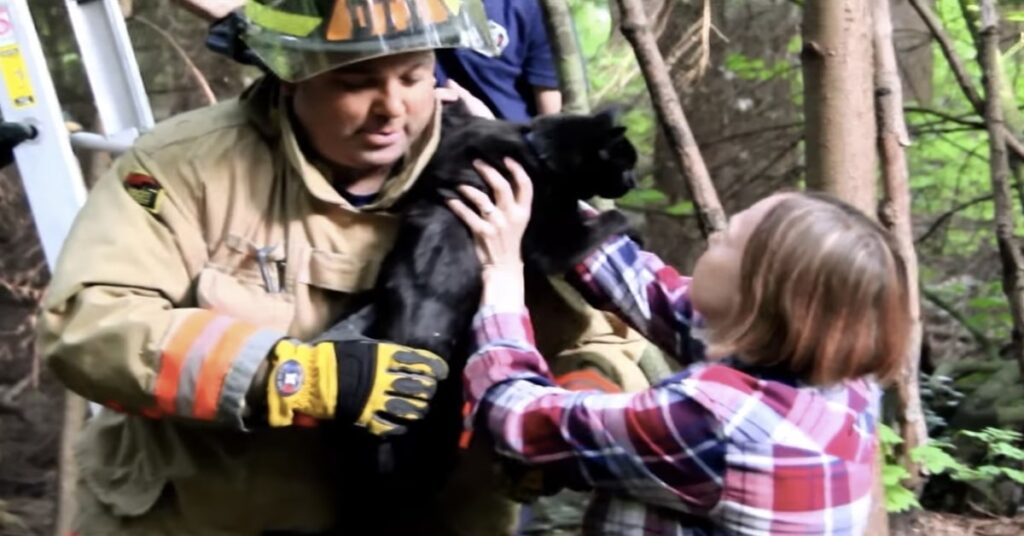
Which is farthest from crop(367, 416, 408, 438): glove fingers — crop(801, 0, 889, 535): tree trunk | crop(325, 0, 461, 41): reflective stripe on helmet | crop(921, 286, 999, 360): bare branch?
crop(921, 286, 999, 360): bare branch

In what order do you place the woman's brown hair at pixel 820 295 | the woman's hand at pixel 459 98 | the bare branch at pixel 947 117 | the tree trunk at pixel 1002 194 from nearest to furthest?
the woman's brown hair at pixel 820 295 → the woman's hand at pixel 459 98 → the tree trunk at pixel 1002 194 → the bare branch at pixel 947 117

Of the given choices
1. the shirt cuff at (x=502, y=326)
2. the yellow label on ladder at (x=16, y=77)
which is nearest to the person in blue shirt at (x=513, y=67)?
the yellow label on ladder at (x=16, y=77)

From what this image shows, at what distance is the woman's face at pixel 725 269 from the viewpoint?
5.71 feet

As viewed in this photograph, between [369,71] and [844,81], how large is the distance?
110 centimetres

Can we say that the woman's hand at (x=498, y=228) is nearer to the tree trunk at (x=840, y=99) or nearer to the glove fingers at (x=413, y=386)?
the glove fingers at (x=413, y=386)

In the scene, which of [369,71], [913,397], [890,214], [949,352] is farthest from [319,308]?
[949,352]

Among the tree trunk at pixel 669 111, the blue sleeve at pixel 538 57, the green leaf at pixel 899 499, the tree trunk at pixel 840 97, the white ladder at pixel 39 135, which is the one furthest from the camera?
the green leaf at pixel 899 499

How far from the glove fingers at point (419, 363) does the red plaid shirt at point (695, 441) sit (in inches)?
2.0

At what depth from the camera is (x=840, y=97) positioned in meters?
2.52

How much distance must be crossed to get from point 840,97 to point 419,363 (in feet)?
3.93

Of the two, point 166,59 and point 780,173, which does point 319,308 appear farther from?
point 780,173

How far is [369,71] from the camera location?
188cm

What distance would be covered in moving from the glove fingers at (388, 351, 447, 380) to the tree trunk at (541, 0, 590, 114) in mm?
1397

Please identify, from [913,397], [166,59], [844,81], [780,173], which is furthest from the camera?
[780,173]
